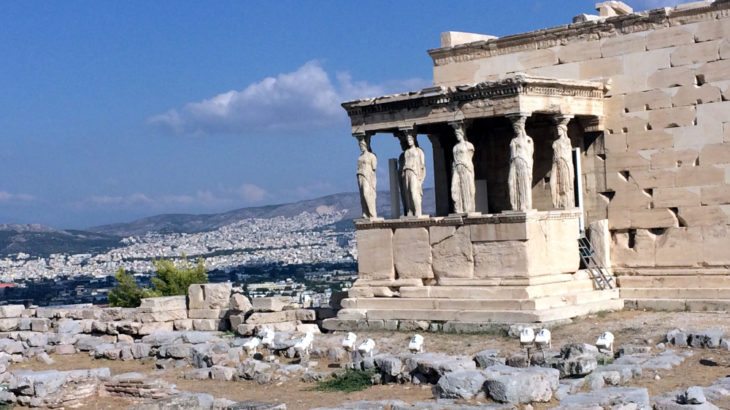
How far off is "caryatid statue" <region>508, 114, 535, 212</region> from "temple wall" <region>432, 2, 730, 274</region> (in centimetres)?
190

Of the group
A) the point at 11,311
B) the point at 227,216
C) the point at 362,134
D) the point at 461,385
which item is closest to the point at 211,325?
the point at 362,134

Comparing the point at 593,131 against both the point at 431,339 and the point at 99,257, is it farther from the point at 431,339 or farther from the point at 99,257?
the point at 99,257

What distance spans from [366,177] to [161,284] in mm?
13485

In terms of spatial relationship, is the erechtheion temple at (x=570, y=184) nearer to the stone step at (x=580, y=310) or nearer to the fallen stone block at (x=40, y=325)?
the stone step at (x=580, y=310)

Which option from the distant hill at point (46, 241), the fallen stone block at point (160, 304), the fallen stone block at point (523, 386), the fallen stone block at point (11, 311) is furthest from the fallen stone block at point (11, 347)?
the distant hill at point (46, 241)

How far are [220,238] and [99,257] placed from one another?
1516 centimetres

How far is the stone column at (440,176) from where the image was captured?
74.7 feet

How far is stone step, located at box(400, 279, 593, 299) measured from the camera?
1914 centimetres

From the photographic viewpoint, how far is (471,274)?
65.4 ft

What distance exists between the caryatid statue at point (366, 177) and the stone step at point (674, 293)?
461 cm

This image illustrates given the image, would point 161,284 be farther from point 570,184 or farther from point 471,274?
point 570,184

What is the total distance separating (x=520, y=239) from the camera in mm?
19391

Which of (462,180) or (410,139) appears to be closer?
(462,180)

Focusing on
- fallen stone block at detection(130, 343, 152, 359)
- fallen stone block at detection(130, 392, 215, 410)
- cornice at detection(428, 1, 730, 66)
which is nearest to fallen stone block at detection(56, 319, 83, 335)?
fallen stone block at detection(130, 343, 152, 359)
